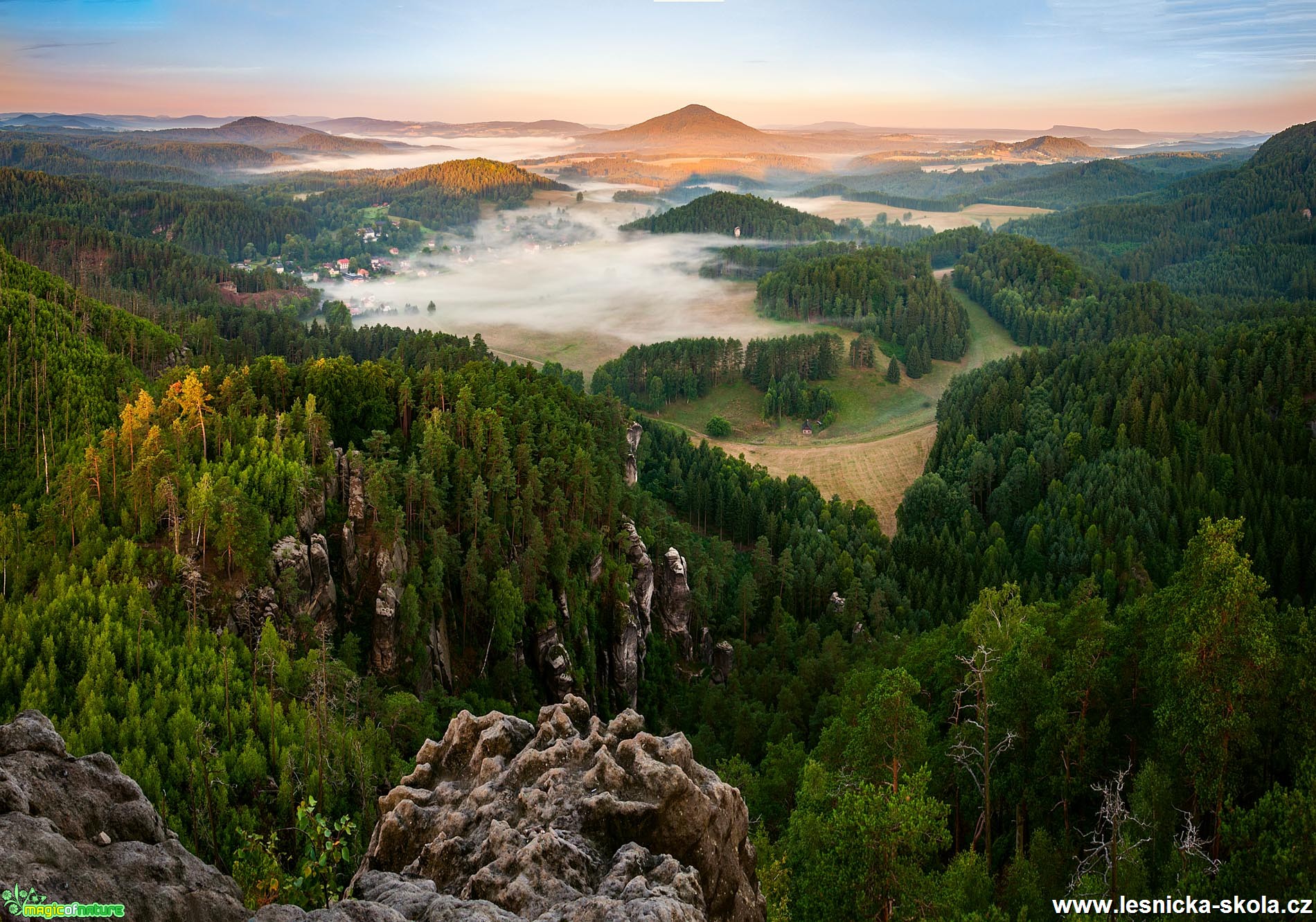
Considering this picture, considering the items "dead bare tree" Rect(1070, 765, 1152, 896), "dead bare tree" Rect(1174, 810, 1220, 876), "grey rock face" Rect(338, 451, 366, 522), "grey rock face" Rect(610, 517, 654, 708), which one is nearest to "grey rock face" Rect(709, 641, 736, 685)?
"grey rock face" Rect(610, 517, 654, 708)

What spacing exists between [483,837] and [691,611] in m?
68.9

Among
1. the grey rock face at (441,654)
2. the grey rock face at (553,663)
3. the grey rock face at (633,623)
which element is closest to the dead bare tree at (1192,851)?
the grey rock face at (441,654)

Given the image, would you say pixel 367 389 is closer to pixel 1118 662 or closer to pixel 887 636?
pixel 887 636

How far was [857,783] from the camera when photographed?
3141cm

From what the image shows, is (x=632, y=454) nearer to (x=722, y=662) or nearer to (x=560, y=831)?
(x=722, y=662)

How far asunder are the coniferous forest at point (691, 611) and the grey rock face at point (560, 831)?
8.98 feet

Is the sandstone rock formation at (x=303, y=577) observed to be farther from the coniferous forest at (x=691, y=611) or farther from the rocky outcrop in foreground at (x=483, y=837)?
the rocky outcrop in foreground at (x=483, y=837)

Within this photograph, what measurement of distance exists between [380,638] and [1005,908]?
4262 cm

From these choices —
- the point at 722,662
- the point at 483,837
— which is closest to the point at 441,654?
the point at 722,662

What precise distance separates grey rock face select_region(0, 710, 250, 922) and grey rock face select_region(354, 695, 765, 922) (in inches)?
164

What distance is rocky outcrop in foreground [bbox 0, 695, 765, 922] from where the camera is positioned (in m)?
16.1

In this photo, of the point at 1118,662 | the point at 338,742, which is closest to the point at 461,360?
the point at 338,742

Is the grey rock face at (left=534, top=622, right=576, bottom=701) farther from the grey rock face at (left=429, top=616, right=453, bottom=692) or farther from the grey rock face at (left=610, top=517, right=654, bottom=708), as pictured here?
the grey rock face at (left=610, top=517, right=654, bottom=708)

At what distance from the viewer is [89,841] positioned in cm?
1777
